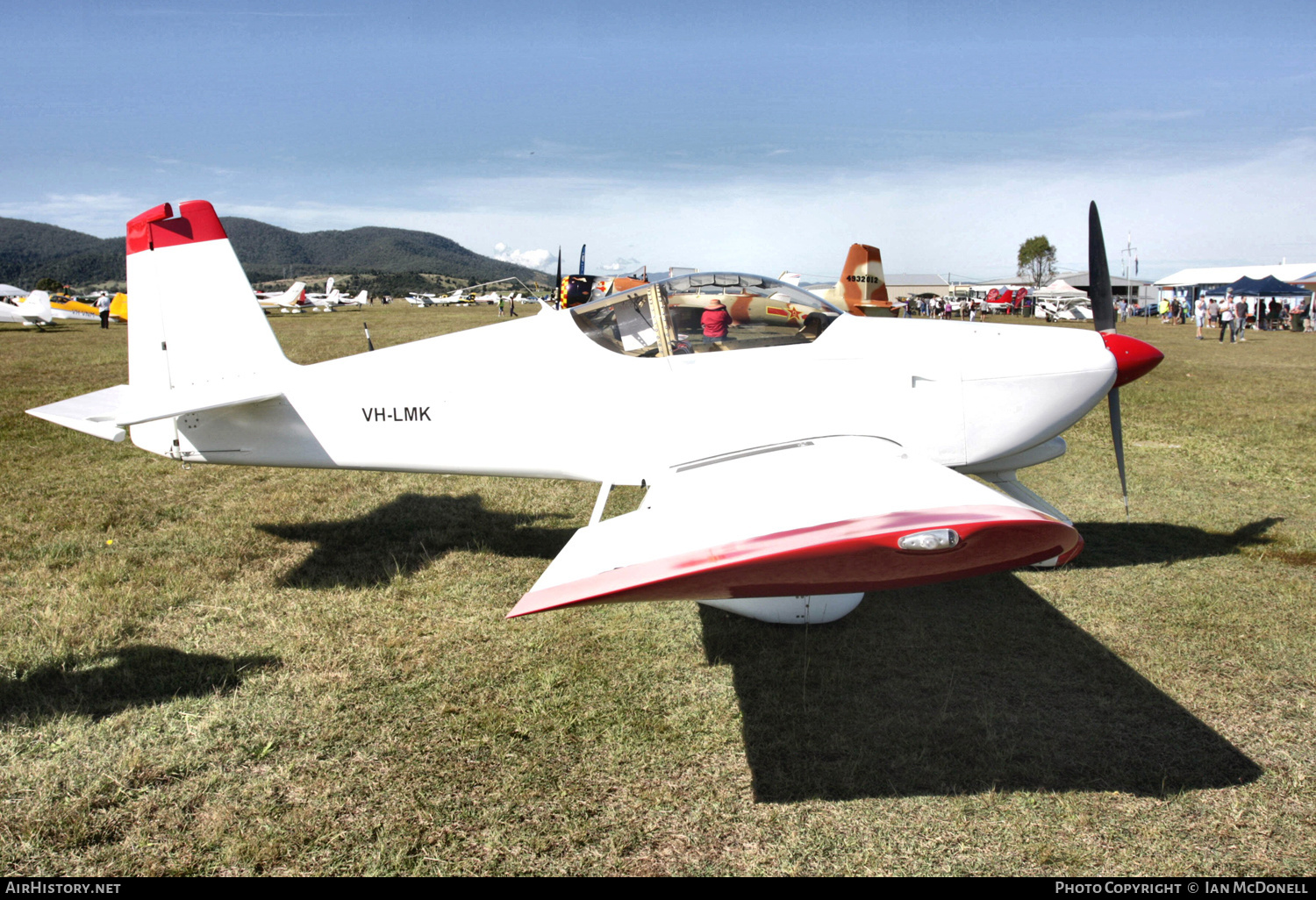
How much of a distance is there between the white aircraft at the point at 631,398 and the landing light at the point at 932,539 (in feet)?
2.56

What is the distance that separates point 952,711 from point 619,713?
149 cm

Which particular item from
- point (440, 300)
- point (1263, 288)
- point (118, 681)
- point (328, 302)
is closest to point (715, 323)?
point (118, 681)

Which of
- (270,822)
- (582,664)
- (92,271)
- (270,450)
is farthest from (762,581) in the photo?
(92,271)

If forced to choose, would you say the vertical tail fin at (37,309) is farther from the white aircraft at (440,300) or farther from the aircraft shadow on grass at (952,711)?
the white aircraft at (440,300)

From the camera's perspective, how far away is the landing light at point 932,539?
8.13ft

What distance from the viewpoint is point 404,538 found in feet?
18.8

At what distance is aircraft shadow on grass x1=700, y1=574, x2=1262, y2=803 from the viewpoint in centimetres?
291

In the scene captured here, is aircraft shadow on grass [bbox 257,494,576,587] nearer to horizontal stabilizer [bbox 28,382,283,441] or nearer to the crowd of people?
horizontal stabilizer [bbox 28,382,283,441]

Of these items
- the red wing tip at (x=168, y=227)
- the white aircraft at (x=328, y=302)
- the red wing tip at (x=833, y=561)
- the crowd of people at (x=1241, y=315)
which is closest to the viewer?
the red wing tip at (x=833, y=561)

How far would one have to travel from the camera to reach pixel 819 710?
11.1ft

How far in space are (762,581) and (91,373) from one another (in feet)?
54.2

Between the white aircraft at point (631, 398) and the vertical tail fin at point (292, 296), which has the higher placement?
the vertical tail fin at point (292, 296)

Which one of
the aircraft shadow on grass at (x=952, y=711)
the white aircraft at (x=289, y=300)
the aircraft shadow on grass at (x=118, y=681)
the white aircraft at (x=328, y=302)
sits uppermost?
the white aircraft at (x=328, y=302)

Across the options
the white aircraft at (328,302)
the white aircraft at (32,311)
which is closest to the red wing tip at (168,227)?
the white aircraft at (32,311)
